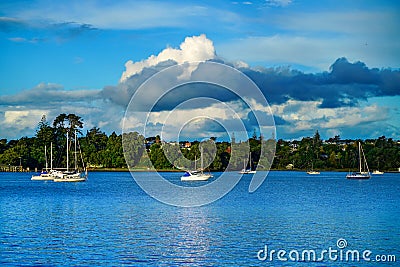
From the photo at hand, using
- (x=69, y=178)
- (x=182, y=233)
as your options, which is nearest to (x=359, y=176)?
(x=69, y=178)

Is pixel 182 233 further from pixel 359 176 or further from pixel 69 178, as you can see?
pixel 359 176

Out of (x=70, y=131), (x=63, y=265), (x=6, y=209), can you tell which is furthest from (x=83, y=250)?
(x=70, y=131)

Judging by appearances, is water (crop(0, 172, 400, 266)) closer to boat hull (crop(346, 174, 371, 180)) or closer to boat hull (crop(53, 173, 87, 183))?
boat hull (crop(53, 173, 87, 183))

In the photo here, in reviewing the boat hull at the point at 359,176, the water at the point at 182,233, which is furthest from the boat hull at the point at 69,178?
the boat hull at the point at 359,176

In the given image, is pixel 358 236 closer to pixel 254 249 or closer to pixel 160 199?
pixel 254 249

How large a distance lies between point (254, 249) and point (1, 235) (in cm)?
1636

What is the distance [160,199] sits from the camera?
247 ft

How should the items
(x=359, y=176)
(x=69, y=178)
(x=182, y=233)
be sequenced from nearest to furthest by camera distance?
(x=182, y=233)
(x=69, y=178)
(x=359, y=176)

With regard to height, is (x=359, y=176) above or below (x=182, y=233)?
above

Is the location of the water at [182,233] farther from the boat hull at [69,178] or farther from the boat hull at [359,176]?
the boat hull at [359,176]

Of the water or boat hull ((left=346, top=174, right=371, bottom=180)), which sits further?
boat hull ((left=346, top=174, right=371, bottom=180))

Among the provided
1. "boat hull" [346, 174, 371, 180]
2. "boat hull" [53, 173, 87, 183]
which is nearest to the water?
"boat hull" [53, 173, 87, 183]

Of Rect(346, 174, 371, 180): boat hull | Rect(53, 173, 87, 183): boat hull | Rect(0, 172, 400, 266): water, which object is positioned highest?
Rect(53, 173, 87, 183): boat hull

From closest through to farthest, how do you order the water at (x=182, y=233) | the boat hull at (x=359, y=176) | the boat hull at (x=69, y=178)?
the water at (x=182, y=233) < the boat hull at (x=69, y=178) < the boat hull at (x=359, y=176)
